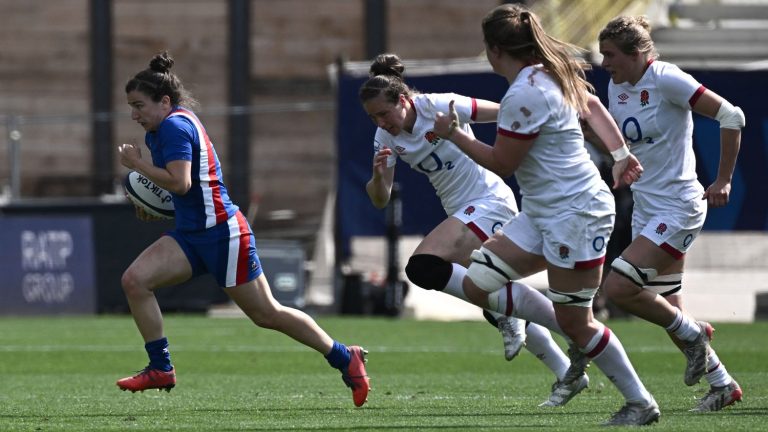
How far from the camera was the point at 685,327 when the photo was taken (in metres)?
7.83

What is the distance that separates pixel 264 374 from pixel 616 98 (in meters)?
4.12

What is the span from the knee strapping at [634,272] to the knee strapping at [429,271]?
3.00 feet

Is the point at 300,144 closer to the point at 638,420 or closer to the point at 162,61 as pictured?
the point at 162,61

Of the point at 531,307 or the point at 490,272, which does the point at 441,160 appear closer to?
the point at 531,307

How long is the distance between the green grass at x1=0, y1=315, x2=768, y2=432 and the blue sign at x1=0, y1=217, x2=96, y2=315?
1726 mm

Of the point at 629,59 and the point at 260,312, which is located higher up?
the point at 629,59

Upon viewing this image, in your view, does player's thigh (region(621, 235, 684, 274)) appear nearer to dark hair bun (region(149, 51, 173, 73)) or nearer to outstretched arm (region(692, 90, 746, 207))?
outstretched arm (region(692, 90, 746, 207))

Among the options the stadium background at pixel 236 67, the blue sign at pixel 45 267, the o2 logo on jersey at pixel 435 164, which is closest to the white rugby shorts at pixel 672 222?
the o2 logo on jersey at pixel 435 164

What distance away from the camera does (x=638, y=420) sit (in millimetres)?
6621

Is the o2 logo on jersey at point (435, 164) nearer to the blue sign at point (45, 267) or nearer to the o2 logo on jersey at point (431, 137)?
the o2 logo on jersey at point (431, 137)

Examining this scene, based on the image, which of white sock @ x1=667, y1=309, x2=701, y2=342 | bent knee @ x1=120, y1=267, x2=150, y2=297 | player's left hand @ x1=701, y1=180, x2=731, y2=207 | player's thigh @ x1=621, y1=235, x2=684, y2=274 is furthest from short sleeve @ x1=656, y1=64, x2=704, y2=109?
bent knee @ x1=120, y1=267, x2=150, y2=297

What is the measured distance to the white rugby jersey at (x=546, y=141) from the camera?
648 centimetres

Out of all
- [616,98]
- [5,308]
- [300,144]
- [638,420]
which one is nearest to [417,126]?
[616,98]

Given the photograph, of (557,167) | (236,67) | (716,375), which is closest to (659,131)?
(716,375)
